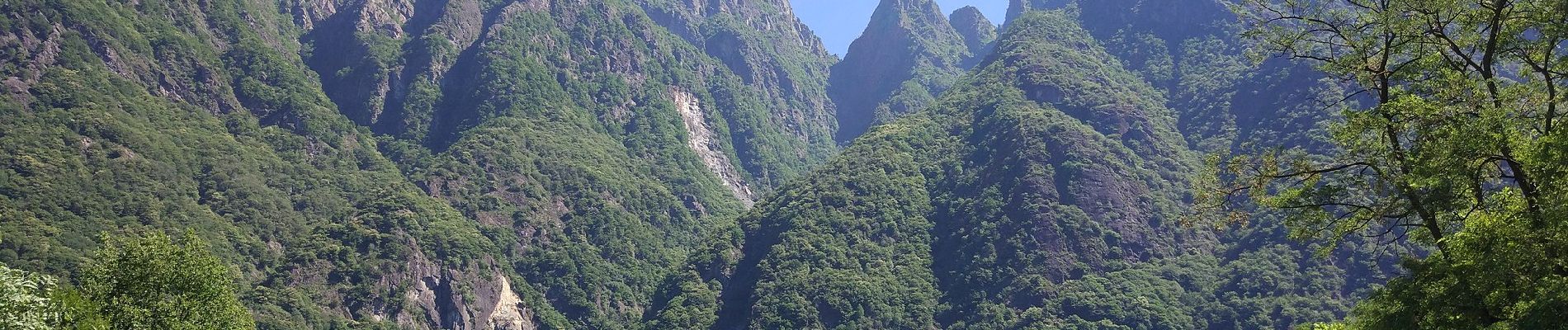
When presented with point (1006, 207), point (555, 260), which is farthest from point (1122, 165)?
point (555, 260)

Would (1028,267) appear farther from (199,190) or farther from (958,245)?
(199,190)

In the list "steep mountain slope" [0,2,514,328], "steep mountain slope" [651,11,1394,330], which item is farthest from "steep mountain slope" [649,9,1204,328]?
"steep mountain slope" [0,2,514,328]

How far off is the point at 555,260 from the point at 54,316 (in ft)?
563

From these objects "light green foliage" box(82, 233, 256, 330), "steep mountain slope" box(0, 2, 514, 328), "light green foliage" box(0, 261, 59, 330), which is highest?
"steep mountain slope" box(0, 2, 514, 328)

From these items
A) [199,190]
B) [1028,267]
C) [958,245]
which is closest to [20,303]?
[1028,267]

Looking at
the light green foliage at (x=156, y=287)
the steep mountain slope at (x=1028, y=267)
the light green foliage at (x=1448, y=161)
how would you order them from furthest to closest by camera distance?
the steep mountain slope at (x=1028, y=267), the light green foliage at (x=156, y=287), the light green foliage at (x=1448, y=161)

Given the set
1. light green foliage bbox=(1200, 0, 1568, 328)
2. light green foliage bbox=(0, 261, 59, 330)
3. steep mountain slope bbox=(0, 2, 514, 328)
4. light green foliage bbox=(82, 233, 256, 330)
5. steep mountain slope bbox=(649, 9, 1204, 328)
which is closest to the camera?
light green foliage bbox=(1200, 0, 1568, 328)

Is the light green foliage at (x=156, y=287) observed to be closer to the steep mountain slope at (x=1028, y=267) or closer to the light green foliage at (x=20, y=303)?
the light green foliage at (x=20, y=303)

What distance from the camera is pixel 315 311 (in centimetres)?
15375

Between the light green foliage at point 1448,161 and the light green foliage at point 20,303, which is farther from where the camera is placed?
the light green foliage at point 20,303

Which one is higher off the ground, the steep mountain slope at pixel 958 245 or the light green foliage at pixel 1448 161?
the steep mountain slope at pixel 958 245

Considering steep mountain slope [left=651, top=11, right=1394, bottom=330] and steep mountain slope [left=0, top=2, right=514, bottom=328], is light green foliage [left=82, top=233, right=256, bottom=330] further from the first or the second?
steep mountain slope [left=651, top=11, right=1394, bottom=330]

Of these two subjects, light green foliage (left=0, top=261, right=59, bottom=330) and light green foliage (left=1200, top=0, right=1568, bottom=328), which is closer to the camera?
light green foliage (left=1200, top=0, right=1568, bottom=328)

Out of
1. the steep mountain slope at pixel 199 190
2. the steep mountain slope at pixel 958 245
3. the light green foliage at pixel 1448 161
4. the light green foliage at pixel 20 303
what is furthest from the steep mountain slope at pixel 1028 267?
the light green foliage at pixel 20 303
